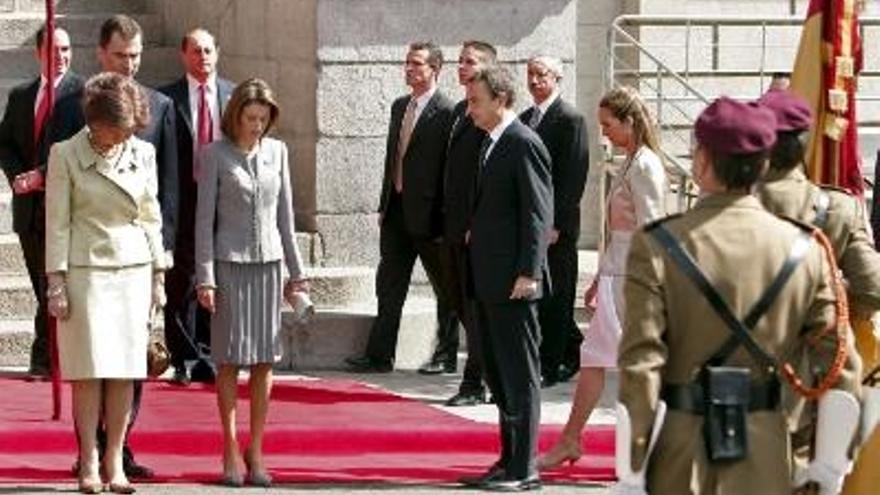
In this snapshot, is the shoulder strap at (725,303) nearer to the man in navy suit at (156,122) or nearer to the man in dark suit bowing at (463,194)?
the man in dark suit bowing at (463,194)

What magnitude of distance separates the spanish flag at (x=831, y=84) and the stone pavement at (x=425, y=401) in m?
1.83

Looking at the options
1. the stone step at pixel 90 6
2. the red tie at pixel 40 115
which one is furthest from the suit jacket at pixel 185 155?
the stone step at pixel 90 6

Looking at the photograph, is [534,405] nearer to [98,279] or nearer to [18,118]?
[98,279]

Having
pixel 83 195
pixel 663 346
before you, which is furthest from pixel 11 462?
pixel 663 346

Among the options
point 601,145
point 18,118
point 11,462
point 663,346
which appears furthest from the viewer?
point 601,145

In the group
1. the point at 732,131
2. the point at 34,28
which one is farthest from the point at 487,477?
the point at 34,28

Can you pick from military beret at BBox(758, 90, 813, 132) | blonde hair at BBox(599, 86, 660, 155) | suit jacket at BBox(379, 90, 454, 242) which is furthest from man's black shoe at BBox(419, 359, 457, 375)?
military beret at BBox(758, 90, 813, 132)

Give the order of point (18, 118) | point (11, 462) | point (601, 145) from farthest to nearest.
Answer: point (601, 145) → point (18, 118) → point (11, 462)

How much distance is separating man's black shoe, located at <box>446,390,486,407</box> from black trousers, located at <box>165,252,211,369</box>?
1.36 m

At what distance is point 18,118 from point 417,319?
287cm

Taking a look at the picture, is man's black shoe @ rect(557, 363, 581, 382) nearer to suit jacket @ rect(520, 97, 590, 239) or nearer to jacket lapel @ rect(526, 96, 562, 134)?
suit jacket @ rect(520, 97, 590, 239)

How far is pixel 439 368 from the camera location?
17.1 m

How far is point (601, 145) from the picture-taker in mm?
18609

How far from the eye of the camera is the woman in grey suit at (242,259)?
13336 mm
